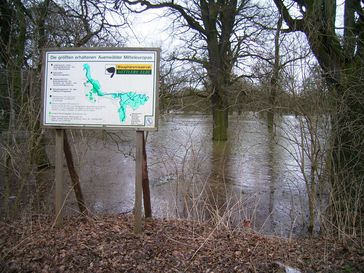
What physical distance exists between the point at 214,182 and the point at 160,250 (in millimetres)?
A: 5985

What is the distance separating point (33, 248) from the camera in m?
3.85

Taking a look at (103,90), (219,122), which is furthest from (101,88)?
(219,122)

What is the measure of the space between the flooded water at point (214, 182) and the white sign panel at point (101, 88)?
1.31 meters

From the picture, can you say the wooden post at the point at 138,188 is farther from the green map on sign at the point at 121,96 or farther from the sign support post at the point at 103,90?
the green map on sign at the point at 121,96

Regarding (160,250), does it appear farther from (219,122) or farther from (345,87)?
(219,122)

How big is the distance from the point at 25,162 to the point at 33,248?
1.78 metres

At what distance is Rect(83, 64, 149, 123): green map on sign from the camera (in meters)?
4.19

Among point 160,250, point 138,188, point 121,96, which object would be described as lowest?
point 160,250

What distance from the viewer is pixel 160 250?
3.82 m

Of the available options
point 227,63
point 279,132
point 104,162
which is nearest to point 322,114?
point 279,132

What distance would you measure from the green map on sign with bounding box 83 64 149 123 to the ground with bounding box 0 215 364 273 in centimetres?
153

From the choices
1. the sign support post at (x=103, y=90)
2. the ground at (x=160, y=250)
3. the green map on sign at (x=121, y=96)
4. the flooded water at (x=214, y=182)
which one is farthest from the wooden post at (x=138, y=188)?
the flooded water at (x=214, y=182)

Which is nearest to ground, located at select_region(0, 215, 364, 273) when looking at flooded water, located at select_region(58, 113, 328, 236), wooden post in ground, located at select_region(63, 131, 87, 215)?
flooded water, located at select_region(58, 113, 328, 236)

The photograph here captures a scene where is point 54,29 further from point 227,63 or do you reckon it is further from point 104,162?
point 227,63
